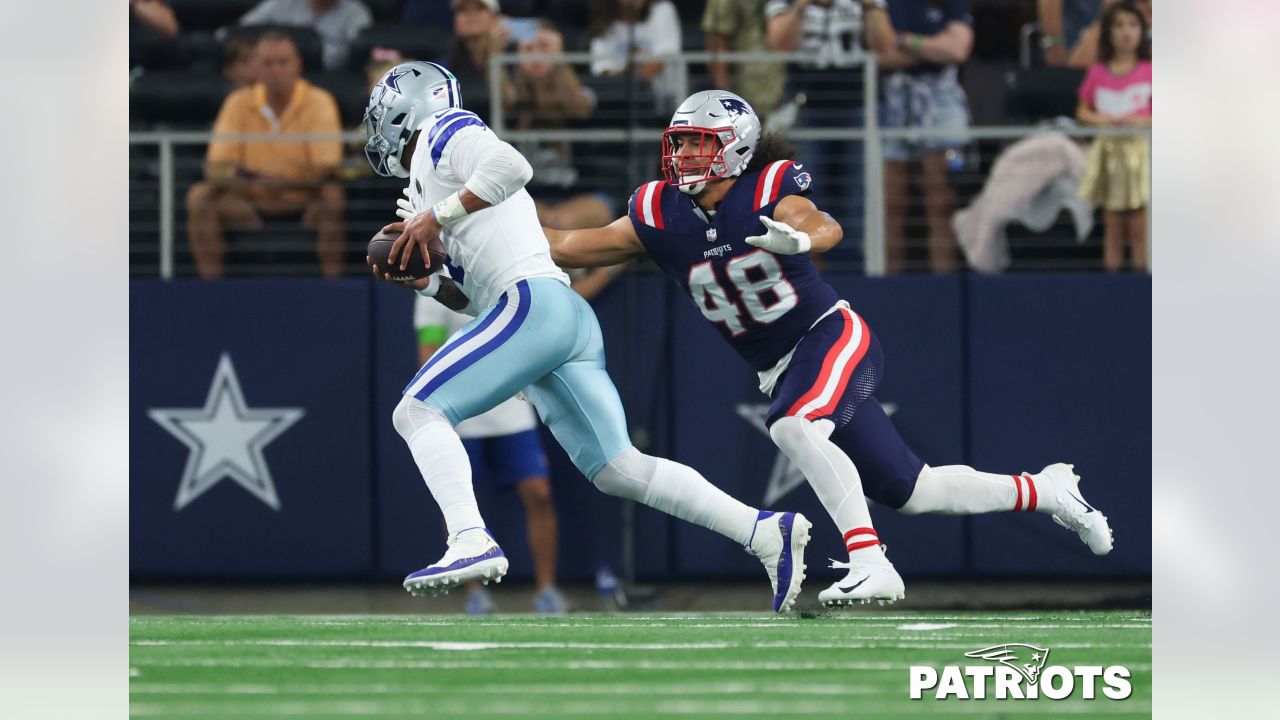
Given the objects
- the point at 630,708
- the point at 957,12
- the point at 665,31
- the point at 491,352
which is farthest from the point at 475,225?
the point at 957,12

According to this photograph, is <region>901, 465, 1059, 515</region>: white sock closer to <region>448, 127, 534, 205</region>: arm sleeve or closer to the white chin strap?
the white chin strap

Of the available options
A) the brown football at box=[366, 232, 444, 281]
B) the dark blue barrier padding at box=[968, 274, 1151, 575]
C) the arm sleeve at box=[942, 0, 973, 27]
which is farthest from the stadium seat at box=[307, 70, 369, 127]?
the brown football at box=[366, 232, 444, 281]

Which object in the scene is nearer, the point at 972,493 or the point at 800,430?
the point at 800,430

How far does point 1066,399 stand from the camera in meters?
8.69

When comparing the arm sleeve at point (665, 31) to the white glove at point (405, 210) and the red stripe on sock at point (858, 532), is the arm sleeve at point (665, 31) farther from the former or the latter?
the red stripe on sock at point (858, 532)

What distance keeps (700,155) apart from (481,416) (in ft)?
8.99

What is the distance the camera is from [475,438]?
846 cm

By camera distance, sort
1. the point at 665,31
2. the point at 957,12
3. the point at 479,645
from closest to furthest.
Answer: the point at 479,645, the point at 957,12, the point at 665,31

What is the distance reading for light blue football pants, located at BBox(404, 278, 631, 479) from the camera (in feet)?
18.2

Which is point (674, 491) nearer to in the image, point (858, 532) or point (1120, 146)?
point (858, 532)

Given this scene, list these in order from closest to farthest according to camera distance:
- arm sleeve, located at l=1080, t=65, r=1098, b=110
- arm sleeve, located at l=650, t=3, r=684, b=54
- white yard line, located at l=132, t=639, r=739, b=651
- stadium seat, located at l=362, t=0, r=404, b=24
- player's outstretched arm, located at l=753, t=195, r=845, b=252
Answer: white yard line, located at l=132, t=639, r=739, b=651, player's outstretched arm, located at l=753, t=195, r=845, b=252, arm sleeve, located at l=1080, t=65, r=1098, b=110, arm sleeve, located at l=650, t=3, r=684, b=54, stadium seat, located at l=362, t=0, r=404, b=24
